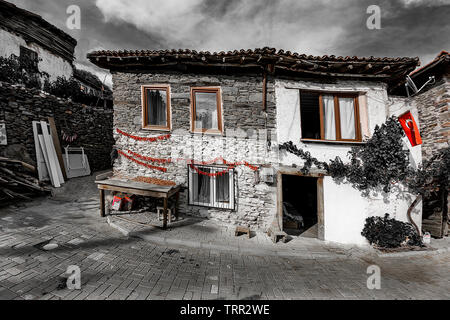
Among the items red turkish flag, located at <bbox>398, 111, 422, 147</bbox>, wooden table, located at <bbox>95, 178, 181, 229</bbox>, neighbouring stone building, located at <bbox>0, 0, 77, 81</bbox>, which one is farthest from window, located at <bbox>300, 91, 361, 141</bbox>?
neighbouring stone building, located at <bbox>0, 0, 77, 81</bbox>

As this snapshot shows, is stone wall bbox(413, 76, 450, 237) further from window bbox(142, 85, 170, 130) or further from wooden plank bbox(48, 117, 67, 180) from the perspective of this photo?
wooden plank bbox(48, 117, 67, 180)

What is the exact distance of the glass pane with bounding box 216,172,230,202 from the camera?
631 cm

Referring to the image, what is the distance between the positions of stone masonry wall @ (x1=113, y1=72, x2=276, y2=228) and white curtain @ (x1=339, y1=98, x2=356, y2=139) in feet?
8.16

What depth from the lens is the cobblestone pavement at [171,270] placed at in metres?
3.21

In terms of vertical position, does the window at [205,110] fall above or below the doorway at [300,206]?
above

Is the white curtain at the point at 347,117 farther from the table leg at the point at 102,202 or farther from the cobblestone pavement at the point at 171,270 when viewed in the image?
the table leg at the point at 102,202

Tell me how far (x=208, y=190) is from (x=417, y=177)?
22.3 feet

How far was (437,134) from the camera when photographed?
636cm

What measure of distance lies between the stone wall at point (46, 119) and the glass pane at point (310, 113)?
1224 centimetres

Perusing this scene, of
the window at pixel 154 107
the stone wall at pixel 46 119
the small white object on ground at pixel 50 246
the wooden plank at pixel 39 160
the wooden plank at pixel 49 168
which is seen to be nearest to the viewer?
the small white object on ground at pixel 50 246

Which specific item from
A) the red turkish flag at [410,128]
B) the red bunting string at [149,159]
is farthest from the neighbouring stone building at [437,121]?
the red bunting string at [149,159]

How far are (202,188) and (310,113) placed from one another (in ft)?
19.2
